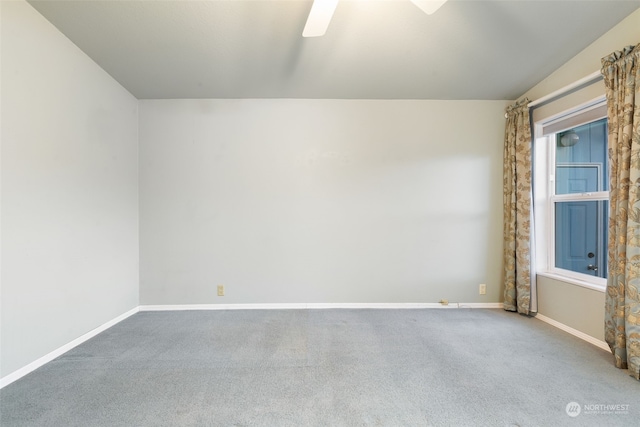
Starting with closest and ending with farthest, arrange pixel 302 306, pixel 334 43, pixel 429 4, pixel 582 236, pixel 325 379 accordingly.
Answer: pixel 429 4 < pixel 325 379 < pixel 334 43 < pixel 582 236 < pixel 302 306

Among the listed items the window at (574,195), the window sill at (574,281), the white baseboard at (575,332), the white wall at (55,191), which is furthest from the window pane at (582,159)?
the white wall at (55,191)

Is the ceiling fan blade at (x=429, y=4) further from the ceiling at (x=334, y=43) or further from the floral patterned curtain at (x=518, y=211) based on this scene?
the floral patterned curtain at (x=518, y=211)

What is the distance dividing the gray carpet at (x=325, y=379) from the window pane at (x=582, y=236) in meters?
0.66

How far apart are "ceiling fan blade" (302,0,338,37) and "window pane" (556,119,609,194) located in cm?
253

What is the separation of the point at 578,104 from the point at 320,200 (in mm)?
2512

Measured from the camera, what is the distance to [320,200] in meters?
3.07

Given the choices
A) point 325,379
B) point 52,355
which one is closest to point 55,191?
point 52,355

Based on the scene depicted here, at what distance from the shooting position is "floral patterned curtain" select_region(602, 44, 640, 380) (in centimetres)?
171

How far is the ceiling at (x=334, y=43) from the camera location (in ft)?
5.77

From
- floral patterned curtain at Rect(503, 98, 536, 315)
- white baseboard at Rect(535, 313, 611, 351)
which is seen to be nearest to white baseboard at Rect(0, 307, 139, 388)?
floral patterned curtain at Rect(503, 98, 536, 315)

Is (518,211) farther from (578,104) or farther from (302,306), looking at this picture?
(302,306)

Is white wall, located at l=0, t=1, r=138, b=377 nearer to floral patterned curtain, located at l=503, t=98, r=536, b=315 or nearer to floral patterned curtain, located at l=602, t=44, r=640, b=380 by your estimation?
floral patterned curtain, located at l=602, t=44, r=640, b=380

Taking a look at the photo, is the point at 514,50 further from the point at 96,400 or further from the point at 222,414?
the point at 96,400

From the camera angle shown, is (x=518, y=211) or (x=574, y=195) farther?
(x=518, y=211)
